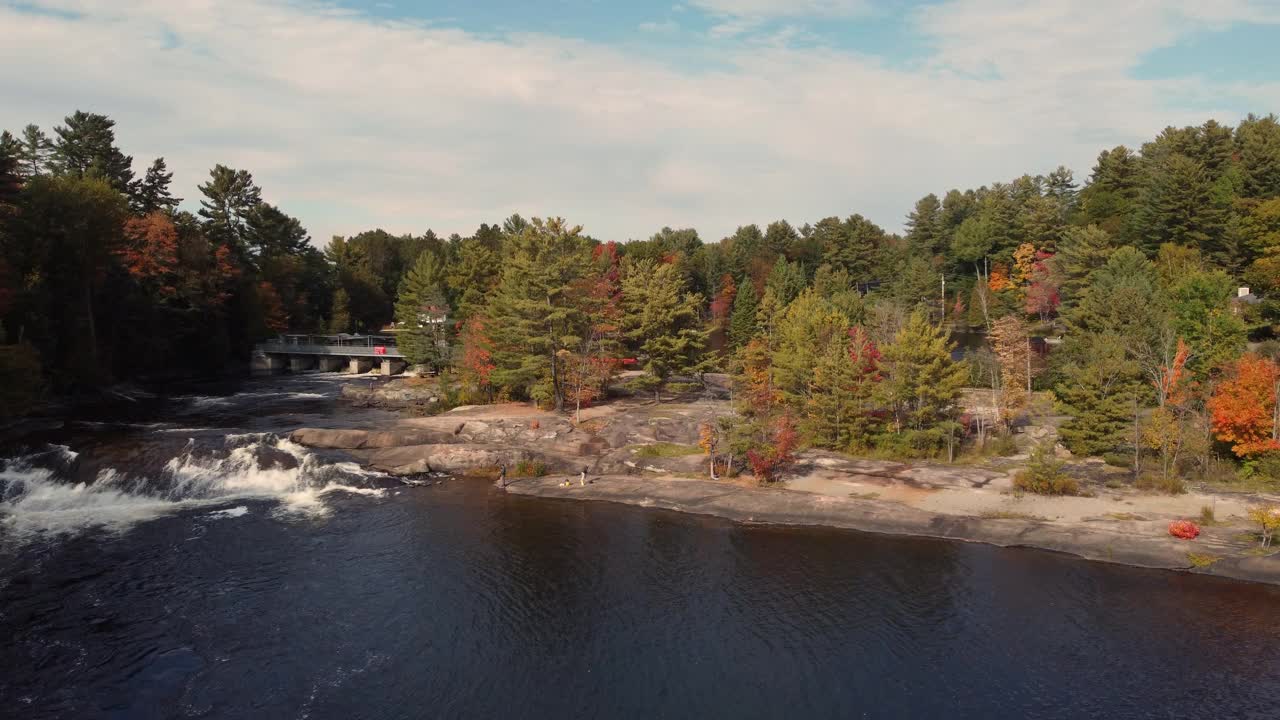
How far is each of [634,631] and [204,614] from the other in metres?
17.3

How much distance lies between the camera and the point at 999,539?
3900 cm

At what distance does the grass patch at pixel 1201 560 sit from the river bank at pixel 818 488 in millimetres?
46

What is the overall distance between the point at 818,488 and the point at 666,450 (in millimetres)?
11798

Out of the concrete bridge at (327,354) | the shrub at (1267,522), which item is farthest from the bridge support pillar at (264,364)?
the shrub at (1267,522)

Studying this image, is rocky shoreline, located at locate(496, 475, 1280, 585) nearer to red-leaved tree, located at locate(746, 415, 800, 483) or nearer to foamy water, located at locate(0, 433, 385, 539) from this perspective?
red-leaved tree, located at locate(746, 415, 800, 483)

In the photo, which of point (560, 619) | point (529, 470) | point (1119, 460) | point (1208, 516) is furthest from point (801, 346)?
point (560, 619)

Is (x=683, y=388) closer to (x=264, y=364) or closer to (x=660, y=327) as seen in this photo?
(x=660, y=327)

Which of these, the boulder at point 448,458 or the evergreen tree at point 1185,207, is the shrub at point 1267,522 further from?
the evergreen tree at point 1185,207

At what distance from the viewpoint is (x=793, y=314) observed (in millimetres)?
66500

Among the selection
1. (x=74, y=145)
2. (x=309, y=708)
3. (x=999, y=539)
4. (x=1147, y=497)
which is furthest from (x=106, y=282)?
(x=1147, y=497)

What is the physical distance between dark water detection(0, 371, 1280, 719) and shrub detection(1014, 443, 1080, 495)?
582 cm

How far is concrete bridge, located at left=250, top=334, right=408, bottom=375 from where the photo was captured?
3733 inches

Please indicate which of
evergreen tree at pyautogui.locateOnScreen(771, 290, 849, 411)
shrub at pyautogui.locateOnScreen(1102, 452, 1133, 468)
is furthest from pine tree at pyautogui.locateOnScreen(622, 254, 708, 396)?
shrub at pyautogui.locateOnScreen(1102, 452, 1133, 468)

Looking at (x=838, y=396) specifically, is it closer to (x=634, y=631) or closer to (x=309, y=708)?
(x=634, y=631)
